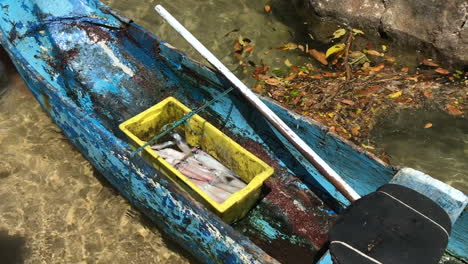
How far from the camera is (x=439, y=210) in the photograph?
326 centimetres

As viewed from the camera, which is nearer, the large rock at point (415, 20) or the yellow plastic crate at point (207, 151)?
the yellow plastic crate at point (207, 151)

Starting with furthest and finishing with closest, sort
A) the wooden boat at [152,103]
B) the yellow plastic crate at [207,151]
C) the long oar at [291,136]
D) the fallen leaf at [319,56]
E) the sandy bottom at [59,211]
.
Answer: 1. the fallen leaf at [319,56]
2. the sandy bottom at [59,211]
3. the yellow plastic crate at [207,151]
4. the wooden boat at [152,103]
5. the long oar at [291,136]

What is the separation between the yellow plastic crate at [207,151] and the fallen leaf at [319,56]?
3046mm

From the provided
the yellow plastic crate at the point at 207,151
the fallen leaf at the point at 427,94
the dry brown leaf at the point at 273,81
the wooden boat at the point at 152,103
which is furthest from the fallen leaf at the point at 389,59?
the yellow plastic crate at the point at 207,151

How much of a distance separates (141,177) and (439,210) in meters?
2.57

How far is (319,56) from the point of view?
7.23 metres

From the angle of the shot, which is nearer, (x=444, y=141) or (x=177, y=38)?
(x=444, y=141)

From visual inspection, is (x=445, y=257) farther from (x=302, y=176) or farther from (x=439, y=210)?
(x=302, y=176)

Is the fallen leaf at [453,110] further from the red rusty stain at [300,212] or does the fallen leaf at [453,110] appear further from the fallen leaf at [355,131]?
the red rusty stain at [300,212]

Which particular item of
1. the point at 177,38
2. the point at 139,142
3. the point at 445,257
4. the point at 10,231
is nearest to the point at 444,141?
the point at 445,257

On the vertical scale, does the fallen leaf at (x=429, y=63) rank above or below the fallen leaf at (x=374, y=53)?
below

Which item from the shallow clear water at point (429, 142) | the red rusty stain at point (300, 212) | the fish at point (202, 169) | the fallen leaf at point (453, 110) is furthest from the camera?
the fallen leaf at point (453, 110)

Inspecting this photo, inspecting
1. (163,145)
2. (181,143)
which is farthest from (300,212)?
(163,145)

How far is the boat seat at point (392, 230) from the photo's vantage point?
2.97 metres
